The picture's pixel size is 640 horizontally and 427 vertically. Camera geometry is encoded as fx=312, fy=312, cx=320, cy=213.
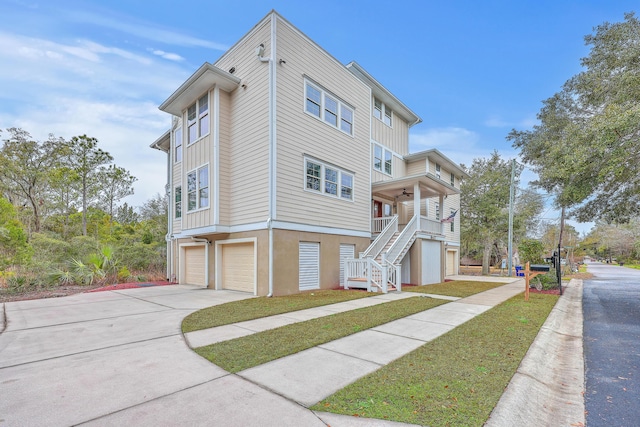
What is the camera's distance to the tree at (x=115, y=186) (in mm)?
24438

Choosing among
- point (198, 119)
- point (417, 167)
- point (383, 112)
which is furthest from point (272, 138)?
point (417, 167)

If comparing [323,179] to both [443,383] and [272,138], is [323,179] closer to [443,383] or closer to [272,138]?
[272,138]

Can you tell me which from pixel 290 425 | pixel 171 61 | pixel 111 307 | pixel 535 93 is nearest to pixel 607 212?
pixel 535 93

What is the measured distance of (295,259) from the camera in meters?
10.8

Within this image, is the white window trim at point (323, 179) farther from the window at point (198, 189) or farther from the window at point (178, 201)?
the window at point (178, 201)

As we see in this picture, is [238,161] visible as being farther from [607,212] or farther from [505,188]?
[505,188]

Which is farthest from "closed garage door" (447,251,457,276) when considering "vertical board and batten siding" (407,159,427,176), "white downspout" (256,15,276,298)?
"white downspout" (256,15,276,298)

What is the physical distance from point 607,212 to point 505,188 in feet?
44.3

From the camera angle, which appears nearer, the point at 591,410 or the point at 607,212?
the point at 591,410

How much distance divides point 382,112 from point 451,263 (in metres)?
12.4

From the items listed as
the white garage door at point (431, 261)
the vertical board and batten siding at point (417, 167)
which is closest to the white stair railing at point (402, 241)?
the white garage door at point (431, 261)

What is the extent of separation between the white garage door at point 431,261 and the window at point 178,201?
11.2 meters

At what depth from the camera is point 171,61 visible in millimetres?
14164

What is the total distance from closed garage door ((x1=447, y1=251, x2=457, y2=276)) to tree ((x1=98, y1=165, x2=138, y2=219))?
25.9 meters
